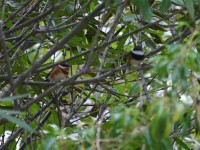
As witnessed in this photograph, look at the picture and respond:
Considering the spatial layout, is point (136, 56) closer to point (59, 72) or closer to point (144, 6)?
point (144, 6)

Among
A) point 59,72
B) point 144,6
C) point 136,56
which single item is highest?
point 144,6

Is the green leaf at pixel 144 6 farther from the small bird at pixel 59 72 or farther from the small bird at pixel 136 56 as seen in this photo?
the small bird at pixel 59 72

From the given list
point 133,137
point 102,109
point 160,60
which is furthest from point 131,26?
point 133,137

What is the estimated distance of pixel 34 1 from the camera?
2328 mm

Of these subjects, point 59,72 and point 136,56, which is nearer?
point 136,56

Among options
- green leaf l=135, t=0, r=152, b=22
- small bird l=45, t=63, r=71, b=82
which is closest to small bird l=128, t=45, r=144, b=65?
green leaf l=135, t=0, r=152, b=22

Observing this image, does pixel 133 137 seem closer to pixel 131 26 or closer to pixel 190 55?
pixel 190 55

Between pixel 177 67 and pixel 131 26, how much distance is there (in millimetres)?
1126

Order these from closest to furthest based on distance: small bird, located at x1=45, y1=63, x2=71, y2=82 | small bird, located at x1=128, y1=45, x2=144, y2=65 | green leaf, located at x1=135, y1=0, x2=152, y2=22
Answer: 1. green leaf, located at x1=135, y1=0, x2=152, y2=22
2. small bird, located at x1=128, y1=45, x2=144, y2=65
3. small bird, located at x1=45, y1=63, x2=71, y2=82

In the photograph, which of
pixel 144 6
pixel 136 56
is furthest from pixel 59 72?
pixel 144 6

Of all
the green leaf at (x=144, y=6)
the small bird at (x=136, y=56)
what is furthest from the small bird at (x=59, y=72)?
the green leaf at (x=144, y=6)

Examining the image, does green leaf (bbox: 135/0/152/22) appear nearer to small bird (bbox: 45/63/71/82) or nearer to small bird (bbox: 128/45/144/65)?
small bird (bbox: 128/45/144/65)

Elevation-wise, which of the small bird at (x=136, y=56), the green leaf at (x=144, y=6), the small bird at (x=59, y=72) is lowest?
the small bird at (x=59, y=72)

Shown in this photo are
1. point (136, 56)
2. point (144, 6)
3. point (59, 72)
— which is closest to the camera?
point (144, 6)
